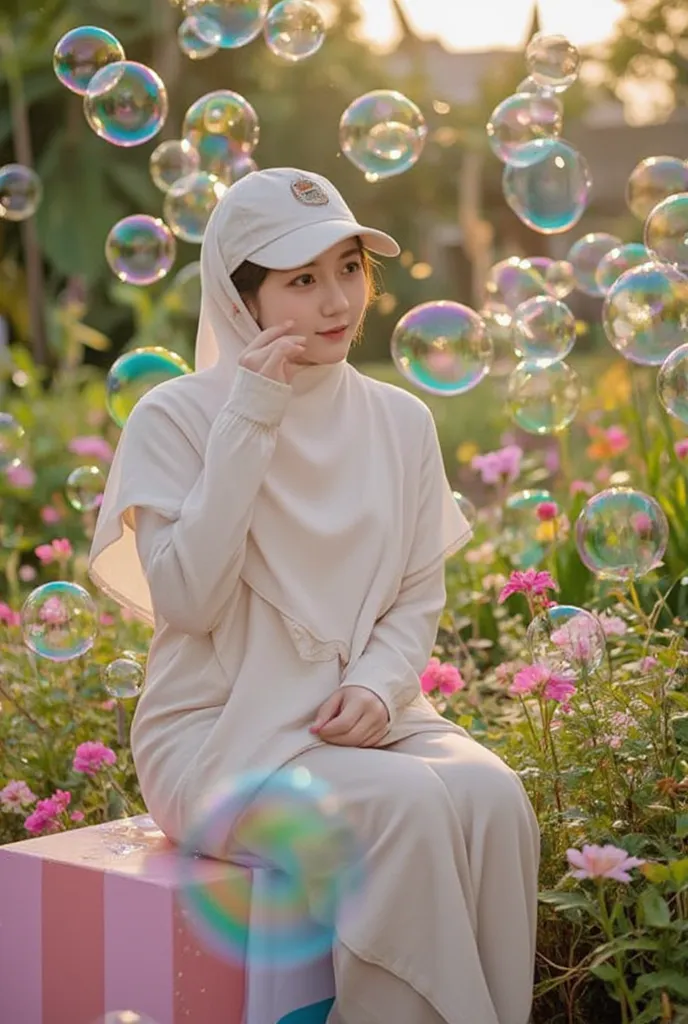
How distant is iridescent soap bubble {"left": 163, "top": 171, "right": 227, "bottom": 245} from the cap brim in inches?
73.6

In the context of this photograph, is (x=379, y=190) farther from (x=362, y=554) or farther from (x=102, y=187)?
(x=362, y=554)

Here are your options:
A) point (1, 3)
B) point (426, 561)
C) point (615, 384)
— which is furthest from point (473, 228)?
point (426, 561)

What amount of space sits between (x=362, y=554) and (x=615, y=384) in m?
4.59

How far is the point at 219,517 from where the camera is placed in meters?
2.77

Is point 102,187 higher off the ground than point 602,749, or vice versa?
point 102,187

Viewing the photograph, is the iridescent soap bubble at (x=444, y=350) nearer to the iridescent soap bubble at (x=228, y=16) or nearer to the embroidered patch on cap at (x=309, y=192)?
the iridescent soap bubble at (x=228, y=16)

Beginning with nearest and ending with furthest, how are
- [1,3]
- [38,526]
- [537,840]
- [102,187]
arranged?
[537,840] → [38,526] → [1,3] → [102,187]

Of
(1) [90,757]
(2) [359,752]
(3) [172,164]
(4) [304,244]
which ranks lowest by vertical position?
(1) [90,757]

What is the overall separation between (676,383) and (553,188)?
1400mm

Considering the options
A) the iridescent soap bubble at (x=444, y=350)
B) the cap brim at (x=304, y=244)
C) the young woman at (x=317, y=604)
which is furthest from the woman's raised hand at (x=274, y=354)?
the iridescent soap bubble at (x=444, y=350)

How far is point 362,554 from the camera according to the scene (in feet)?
9.83

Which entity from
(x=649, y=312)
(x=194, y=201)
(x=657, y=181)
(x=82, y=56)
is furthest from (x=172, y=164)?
(x=649, y=312)

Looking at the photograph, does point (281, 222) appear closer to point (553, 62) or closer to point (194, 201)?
point (194, 201)

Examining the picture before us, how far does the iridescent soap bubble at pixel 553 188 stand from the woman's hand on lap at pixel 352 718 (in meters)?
2.33
